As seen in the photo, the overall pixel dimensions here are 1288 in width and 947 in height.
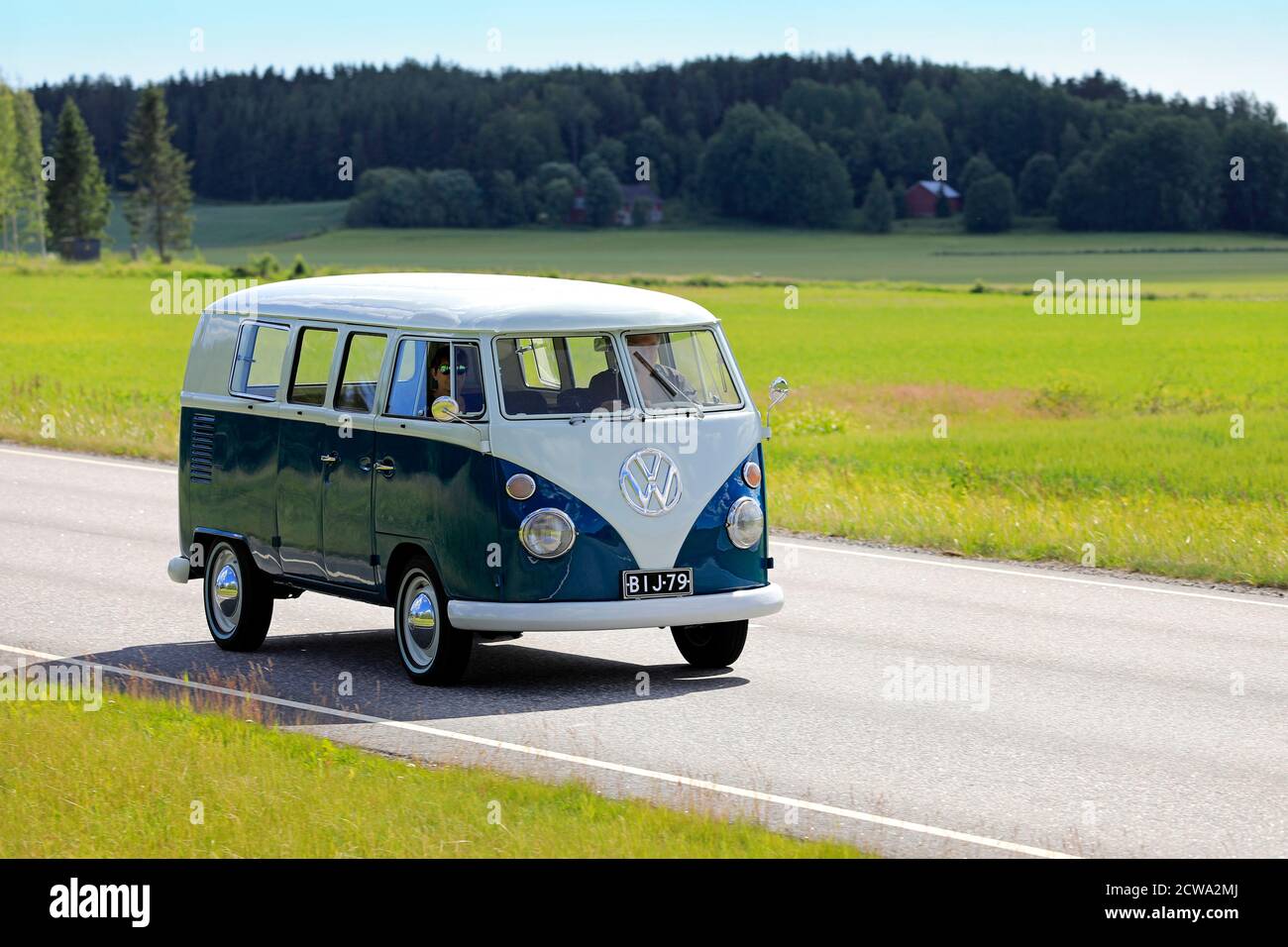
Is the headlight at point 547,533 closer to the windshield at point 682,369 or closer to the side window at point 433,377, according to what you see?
the side window at point 433,377

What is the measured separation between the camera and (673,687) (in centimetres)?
1171

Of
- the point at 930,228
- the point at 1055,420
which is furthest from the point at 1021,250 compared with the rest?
the point at 1055,420

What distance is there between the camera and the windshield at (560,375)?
448 inches

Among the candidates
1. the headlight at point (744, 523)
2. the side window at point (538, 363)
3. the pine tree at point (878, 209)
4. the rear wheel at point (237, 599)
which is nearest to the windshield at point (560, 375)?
the side window at point (538, 363)

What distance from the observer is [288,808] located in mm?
8172

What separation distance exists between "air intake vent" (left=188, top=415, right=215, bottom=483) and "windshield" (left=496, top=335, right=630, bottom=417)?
105 inches

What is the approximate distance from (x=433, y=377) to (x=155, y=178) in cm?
15880

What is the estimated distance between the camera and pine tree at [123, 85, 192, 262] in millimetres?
162875

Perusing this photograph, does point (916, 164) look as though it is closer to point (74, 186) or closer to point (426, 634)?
point (74, 186)

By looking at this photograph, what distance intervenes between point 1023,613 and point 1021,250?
135 meters

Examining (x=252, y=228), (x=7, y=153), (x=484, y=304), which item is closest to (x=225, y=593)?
(x=484, y=304)
